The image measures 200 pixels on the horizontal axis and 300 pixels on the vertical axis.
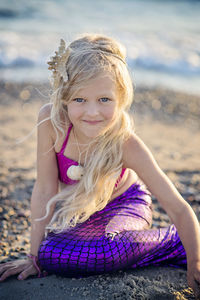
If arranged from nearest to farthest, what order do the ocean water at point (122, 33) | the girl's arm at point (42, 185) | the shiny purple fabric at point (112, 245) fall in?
1. the shiny purple fabric at point (112, 245)
2. the girl's arm at point (42, 185)
3. the ocean water at point (122, 33)

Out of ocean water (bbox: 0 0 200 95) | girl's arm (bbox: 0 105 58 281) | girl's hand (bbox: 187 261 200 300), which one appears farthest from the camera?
ocean water (bbox: 0 0 200 95)

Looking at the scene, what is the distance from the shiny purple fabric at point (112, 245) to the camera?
231 centimetres

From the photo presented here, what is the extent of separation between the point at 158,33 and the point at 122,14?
4.36m

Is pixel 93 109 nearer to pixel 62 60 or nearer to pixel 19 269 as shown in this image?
pixel 62 60

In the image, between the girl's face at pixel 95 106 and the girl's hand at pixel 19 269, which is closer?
the girl's face at pixel 95 106

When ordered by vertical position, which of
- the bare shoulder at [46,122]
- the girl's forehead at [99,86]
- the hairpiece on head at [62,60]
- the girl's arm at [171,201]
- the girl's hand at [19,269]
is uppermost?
the hairpiece on head at [62,60]

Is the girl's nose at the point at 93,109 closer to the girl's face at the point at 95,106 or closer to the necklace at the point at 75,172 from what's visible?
the girl's face at the point at 95,106

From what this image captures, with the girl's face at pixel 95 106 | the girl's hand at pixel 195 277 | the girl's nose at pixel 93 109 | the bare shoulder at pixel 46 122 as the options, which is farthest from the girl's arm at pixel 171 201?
the bare shoulder at pixel 46 122

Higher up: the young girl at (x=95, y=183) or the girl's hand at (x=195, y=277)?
the young girl at (x=95, y=183)

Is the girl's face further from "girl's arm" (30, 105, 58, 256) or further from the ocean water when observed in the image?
the ocean water

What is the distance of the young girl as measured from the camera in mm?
2219

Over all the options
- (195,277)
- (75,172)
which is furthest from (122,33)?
(195,277)

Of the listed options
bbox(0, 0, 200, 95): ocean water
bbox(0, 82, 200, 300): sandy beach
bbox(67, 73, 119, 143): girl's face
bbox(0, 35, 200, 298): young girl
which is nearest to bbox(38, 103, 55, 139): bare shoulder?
bbox(0, 35, 200, 298): young girl

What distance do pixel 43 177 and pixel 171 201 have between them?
92cm
